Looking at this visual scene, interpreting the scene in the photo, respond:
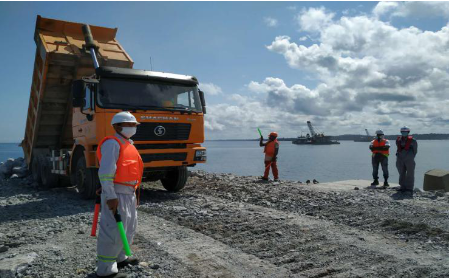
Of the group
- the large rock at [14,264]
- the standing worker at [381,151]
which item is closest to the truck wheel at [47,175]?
the large rock at [14,264]

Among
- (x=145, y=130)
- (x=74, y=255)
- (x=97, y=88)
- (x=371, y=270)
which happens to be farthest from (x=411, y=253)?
(x=97, y=88)

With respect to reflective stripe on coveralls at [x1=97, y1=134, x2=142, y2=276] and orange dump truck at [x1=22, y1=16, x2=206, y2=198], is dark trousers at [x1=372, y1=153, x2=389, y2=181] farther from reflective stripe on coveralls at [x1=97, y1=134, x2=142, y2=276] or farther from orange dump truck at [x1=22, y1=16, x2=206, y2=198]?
reflective stripe on coveralls at [x1=97, y1=134, x2=142, y2=276]

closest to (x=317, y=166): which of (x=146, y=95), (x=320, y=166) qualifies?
(x=320, y=166)

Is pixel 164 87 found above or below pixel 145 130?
above

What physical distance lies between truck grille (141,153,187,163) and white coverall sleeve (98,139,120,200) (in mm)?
3823

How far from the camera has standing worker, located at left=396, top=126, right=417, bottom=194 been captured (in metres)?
9.66

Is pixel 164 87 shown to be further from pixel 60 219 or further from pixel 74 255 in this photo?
pixel 74 255

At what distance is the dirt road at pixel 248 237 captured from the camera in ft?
12.7

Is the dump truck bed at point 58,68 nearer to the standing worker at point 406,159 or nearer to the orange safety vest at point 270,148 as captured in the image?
the orange safety vest at point 270,148

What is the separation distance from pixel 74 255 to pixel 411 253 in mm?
4101

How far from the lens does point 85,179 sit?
25.1ft

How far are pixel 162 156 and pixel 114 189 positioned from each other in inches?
156

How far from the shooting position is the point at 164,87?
7645 mm

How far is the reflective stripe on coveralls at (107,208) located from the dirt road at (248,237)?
32 cm
